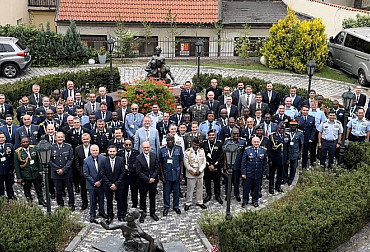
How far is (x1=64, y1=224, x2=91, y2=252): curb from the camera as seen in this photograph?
9.70 meters

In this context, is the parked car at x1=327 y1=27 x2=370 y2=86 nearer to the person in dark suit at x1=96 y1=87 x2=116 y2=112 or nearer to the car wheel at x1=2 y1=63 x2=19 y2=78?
the person in dark suit at x1=96 y1=87 x2=116 y2=112

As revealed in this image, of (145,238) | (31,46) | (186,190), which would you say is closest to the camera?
(145,238)

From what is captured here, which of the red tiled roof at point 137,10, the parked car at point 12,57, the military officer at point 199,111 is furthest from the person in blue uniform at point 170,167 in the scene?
the red tiled roof at point 137,10

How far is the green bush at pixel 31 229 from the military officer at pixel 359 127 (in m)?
7.68

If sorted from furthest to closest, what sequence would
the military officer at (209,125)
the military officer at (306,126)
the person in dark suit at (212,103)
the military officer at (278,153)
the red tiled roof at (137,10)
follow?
the red tiled roof at (137,10) → the person in dark suit at (212,103) → the military officer at (306,126) → the military officer at (209,125) → the military officer at (278,153)

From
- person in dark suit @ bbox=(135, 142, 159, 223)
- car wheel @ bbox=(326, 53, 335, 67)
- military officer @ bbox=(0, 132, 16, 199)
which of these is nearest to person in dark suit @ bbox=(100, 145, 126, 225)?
person in dark suit @ bbox=(135, 142, 159, 223)

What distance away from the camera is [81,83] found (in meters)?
19.3

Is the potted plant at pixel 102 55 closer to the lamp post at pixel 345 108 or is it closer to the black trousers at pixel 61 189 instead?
the black trousers at pixel 61 189

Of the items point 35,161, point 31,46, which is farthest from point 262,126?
point 31,46

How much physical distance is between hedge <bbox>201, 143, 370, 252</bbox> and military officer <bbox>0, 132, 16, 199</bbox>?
14.6 feet

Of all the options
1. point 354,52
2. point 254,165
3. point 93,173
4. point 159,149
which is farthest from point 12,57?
point 354,52

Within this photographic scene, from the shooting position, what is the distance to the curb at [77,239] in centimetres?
970

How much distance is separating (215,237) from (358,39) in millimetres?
14070

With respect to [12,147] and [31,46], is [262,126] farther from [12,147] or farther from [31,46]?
[31,46]
